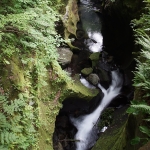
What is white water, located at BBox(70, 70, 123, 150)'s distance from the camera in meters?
8.45

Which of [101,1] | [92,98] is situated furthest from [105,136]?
[101,1]

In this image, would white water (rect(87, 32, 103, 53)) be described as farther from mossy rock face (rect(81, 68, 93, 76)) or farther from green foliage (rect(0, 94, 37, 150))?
green foliage (rect(0, 94, 37, 150))

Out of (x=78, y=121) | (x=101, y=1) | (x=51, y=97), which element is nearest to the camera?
(x=51, y=97)

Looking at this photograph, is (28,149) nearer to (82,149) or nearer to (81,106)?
(82,149)

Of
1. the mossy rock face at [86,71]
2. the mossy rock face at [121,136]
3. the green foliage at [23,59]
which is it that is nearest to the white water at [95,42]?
the mossy rock face at [86,71]

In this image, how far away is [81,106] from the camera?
9172 mm

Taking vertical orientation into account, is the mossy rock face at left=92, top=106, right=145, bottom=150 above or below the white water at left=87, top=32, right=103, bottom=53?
above

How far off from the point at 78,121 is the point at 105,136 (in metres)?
1.98

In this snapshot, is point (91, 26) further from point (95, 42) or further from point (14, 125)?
point (14, 125)

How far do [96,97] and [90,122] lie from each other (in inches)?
48.3

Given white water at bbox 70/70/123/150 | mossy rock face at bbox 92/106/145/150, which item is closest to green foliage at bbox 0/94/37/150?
mossy rock face at bbox 92/106/145/150

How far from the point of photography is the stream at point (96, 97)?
27.6 ft

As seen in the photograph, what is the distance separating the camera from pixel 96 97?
9.54 metres

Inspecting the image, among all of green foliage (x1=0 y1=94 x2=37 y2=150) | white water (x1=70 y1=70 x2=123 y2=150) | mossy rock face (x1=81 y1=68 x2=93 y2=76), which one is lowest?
white water (x1=70 y1=70 x2=123 y2=150)
